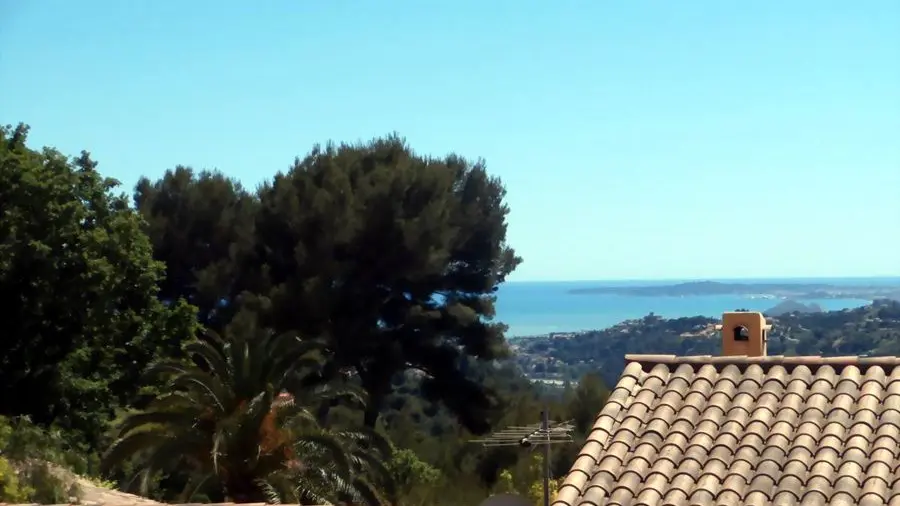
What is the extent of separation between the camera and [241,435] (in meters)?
16.1

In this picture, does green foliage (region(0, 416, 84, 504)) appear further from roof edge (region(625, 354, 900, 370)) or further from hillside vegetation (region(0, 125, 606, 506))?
roof edge (region(625, 354, 900, 370))

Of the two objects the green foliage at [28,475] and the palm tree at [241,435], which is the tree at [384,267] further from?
the green foliage at [28,475]

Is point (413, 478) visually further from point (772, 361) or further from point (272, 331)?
point (772, 361)

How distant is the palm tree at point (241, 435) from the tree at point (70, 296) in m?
5.25

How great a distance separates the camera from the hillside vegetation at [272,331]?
658 inches

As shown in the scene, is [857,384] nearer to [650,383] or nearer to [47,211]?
[650,383]

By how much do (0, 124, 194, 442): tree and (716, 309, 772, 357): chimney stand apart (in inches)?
570

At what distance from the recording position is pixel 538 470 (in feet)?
68.2

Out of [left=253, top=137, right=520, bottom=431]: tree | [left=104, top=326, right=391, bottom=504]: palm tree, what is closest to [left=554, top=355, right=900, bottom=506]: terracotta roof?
[left=104, top=326, right=391, bottom=504]: palm tree

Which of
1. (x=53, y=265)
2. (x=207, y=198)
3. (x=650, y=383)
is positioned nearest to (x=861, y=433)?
(x=650, y=383)

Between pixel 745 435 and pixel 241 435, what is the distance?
10.2 m

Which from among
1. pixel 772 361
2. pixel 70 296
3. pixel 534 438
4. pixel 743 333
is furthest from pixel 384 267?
pixel 772 361

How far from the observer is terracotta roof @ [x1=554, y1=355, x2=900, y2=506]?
22.2 feet

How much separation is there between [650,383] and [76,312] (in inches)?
645
